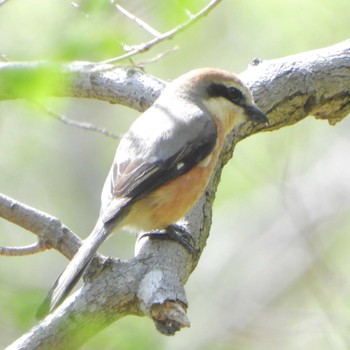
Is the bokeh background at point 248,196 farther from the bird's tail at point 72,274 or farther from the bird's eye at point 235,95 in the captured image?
the bird's tail at point 72,274

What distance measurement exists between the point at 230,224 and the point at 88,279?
5.61m

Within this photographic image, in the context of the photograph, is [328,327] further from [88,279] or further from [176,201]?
[88,279]

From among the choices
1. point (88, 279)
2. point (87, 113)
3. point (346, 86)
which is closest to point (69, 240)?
point (88, 279)

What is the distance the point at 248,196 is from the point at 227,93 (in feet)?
13.5

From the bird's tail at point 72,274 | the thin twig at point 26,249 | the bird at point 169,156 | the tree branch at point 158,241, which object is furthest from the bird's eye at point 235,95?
the thin twig at point 26,249

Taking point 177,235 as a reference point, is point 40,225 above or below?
below

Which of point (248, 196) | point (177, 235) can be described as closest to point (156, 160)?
point (177, 235)

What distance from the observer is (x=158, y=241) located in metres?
4.22

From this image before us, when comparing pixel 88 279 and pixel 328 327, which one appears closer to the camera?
pixel 88 279

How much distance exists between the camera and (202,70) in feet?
16.9

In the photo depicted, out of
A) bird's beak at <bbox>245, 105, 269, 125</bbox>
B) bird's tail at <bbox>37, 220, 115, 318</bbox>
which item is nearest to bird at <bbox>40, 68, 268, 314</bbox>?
bird's beak at <bbox>245, 105, 269, 125</bbox>

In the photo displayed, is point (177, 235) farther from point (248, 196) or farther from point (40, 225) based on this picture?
point (248, 196)

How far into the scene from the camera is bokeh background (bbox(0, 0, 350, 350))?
24.7ft

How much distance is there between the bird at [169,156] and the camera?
14.4ft
